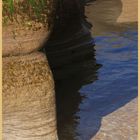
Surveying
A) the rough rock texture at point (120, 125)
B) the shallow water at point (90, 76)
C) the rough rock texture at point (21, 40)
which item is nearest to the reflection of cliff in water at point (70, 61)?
A: the shallow water at point (90, 76)

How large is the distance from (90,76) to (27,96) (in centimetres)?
654

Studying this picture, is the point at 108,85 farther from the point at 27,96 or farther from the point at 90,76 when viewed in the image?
the point at 27,96

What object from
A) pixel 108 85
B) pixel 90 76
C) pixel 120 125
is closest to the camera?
pixel 120 125

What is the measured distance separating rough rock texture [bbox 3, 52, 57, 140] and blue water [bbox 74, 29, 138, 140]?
2.51 metres

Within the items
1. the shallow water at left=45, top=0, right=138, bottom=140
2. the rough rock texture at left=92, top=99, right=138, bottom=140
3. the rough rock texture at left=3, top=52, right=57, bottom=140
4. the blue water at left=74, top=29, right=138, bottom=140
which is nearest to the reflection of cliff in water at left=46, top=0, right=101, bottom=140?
the shallow water at left=45, top=0, right=138, bottom=140

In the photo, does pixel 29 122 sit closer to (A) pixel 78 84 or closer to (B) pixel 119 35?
(A) pixel 78 84

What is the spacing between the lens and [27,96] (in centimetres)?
651

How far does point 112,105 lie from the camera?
1080cm

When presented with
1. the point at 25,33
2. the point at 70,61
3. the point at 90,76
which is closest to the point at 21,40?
the point at 25,33

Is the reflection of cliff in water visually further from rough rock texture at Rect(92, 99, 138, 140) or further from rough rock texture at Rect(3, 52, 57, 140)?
rough rock texture at Rect(3, 52, 57, 140)

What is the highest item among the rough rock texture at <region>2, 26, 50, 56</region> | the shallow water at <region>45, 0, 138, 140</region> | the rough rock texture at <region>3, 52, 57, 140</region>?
the rough rock texture at <region>2, 26, 50, 56</region>

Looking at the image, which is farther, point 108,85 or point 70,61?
point 70,61

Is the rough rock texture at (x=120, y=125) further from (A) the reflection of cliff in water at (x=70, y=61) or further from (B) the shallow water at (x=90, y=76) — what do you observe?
(A) the reflection of cliff in water at (x=70, y=61)

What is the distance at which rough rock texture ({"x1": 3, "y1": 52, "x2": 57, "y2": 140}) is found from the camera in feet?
21.3
